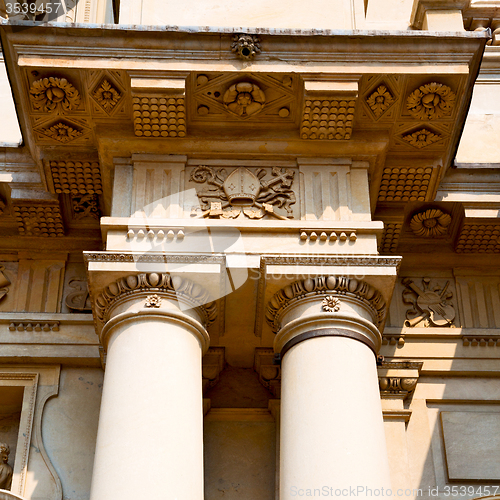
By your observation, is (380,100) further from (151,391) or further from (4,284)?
(4,284)

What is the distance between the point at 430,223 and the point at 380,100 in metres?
2.14

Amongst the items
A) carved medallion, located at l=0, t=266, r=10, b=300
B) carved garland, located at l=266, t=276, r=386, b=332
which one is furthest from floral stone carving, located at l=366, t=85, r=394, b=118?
carved medallion, located at l=0, t=266, r=10, b=300

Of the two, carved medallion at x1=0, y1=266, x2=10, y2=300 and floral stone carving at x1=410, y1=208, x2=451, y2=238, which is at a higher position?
floral stone carving at x1=410, y1=208, x2=451, y2=238

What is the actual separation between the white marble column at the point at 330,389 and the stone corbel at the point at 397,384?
4.19 ft

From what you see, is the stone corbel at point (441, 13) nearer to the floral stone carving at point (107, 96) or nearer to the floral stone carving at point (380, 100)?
the floral stone carving at point (380, 100)

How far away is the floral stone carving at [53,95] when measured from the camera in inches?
367

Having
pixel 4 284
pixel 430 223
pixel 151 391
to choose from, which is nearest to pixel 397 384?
pixel 430 223

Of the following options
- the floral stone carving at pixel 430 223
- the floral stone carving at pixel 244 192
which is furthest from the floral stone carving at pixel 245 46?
the floral stone carving at pixel 430 223

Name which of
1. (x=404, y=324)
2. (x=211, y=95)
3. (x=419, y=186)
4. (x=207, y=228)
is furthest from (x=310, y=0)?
(x=404, y=324)

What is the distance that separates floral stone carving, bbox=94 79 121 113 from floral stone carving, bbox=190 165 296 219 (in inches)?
46.3

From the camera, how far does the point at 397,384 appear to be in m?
10.1

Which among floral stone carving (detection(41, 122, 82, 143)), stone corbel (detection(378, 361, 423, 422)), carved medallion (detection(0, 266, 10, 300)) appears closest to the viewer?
floral stone carving (detection(41, 122, 82, 143))

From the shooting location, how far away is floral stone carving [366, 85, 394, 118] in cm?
950

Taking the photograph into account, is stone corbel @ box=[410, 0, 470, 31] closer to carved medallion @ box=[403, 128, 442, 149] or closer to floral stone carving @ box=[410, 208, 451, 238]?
carved medallion @ box=[403, 128, 442, 149]
